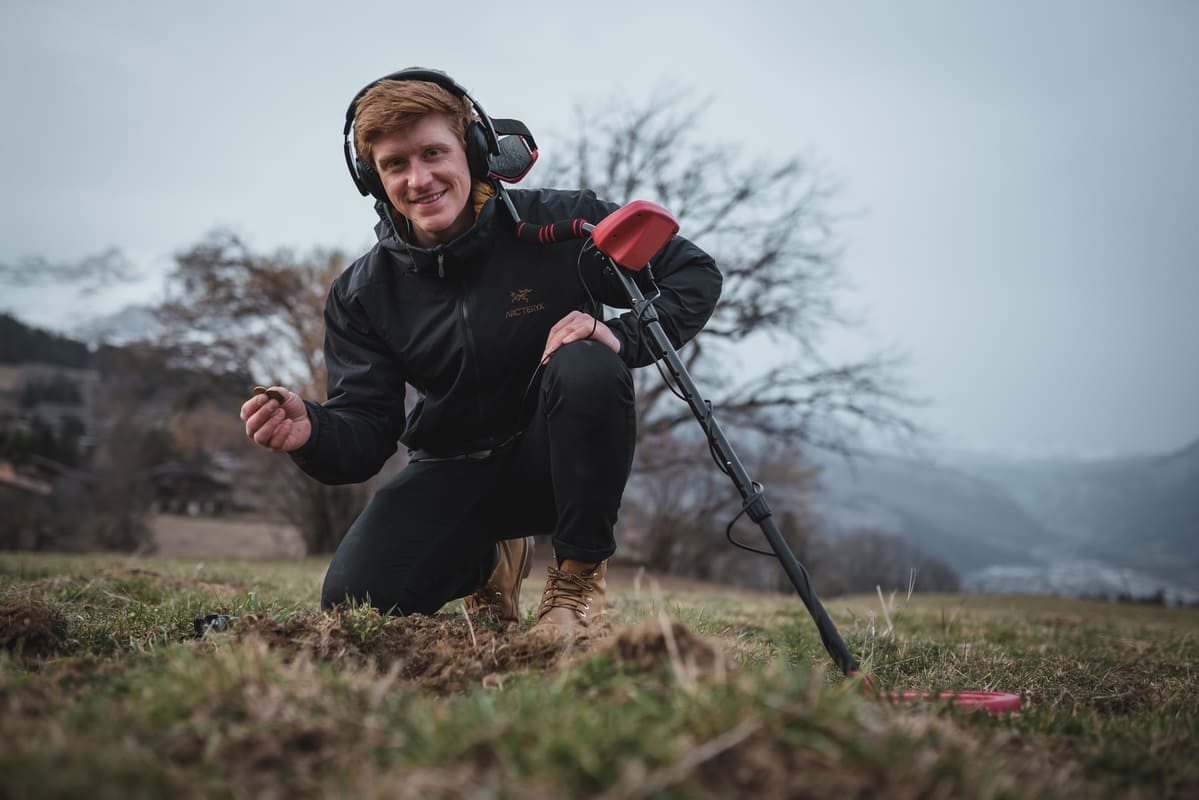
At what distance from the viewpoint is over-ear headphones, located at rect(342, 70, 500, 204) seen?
324 cm

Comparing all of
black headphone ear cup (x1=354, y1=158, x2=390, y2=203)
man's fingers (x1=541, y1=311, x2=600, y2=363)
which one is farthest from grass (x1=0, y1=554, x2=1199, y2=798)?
black headphone ear cup (x1=354, y1=158, x2=390, y2=203)

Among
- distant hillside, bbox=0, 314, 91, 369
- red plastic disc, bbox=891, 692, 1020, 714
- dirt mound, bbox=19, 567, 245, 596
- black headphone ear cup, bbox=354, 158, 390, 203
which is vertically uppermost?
distant hillside, bbox=0, 314, 91, 369

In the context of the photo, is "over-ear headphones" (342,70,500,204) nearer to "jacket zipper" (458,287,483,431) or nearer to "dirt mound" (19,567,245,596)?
"jacket zipper" (458,287,483,431)

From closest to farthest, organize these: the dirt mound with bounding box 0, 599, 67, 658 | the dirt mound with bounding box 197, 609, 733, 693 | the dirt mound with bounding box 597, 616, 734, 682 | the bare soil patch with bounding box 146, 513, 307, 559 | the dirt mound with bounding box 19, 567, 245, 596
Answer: the dirt mound with bounding box 597, 616, 734, 682 < the dirt mound with bounding box 197, 609, 733, 693 < the dirt mound with bounding box 0, 599, 67, 658 < the dirt mound with bounding box 19, 567, 245, 596 < the bare soil patch with bounding box 146, 513, 307, 559

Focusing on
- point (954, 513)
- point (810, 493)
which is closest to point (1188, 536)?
point (954, 513)

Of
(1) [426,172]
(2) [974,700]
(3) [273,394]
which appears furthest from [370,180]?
(2) [974,700]

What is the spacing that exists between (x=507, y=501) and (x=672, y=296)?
1.20 meters

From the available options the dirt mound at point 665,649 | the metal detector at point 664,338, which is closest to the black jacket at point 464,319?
the metal detector at point 664,338

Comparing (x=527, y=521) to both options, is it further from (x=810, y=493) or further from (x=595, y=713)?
(x=810, y=493)

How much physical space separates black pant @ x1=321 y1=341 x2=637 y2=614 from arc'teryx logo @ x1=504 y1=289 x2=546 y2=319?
1.14 feet

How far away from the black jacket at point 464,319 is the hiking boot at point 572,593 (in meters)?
0.80

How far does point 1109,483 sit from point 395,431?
634 ft

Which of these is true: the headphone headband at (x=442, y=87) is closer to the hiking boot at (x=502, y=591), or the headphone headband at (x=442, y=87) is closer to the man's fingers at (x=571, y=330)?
the man's fingers at (x=571, y=330)

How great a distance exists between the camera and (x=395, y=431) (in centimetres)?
356
